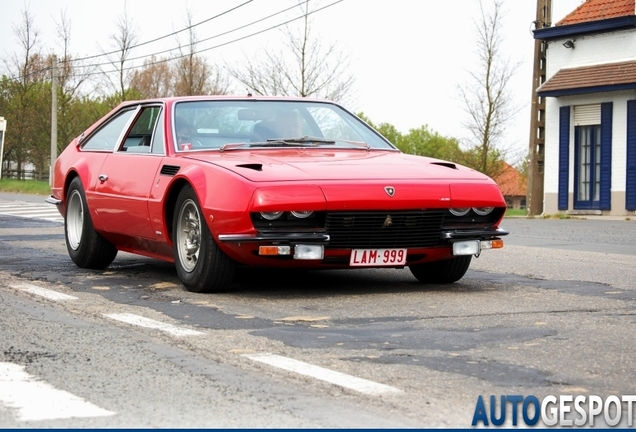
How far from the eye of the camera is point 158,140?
867 centimetres

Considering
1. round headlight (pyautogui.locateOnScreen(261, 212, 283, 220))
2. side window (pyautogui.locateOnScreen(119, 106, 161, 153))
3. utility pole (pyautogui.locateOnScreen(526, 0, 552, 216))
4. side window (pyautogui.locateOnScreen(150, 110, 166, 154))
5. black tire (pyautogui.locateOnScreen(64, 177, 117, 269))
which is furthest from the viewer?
utility pole (pyautogui.locateOnScreen(526, 0, 552, 216))

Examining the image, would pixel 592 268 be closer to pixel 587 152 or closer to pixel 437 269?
pixel 437 269

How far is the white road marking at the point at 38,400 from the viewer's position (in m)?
4.01

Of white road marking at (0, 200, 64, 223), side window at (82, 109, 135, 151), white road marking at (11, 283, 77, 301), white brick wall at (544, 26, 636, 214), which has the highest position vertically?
white brick wall at (544, 26, 636, 214)

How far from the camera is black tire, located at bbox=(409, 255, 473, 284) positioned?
27.0 feet

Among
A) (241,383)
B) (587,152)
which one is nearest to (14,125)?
(587,152)

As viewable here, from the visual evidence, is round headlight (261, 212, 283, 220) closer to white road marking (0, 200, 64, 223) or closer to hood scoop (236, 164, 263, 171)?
hood scoop (236, 164, 263, 171)

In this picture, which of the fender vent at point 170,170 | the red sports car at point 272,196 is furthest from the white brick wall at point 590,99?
the fender vent at point 170,170

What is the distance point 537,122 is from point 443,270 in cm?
2340

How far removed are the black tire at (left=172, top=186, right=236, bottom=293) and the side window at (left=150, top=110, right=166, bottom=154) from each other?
0.81m

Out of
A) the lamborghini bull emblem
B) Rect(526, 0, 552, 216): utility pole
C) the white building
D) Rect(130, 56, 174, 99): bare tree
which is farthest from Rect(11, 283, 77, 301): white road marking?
Rect(130, 56, 174, 99): bare tree

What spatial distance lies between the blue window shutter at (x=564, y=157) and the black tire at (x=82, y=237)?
2166 centimetres

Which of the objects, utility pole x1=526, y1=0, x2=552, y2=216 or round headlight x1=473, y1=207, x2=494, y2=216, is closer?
round headlight x1=473, y1=207, x2=494, y2=216

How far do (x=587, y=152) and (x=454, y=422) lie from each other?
86.9ft
